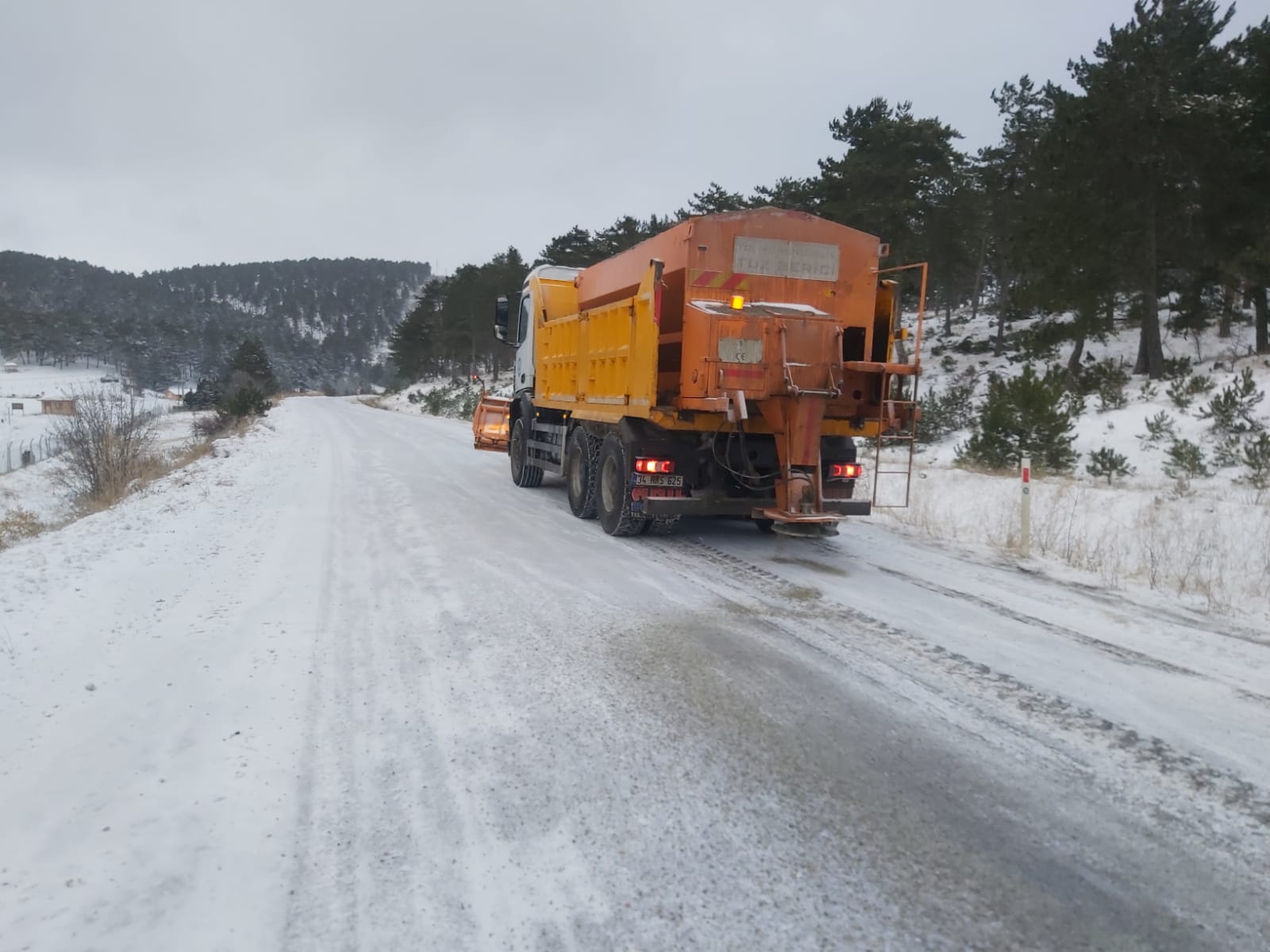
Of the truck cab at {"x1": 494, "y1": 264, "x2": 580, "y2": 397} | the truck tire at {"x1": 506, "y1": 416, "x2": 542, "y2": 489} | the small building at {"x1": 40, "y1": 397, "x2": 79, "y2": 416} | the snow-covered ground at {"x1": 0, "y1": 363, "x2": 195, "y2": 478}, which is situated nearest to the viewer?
the truck cab at {"x1": 494, "y1": 264, "x2": 580, "y2": 397}

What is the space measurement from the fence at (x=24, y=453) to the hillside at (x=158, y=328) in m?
66.1

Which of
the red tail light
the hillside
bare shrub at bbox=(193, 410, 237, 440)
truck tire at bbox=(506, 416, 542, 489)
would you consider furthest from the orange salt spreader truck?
the hillside

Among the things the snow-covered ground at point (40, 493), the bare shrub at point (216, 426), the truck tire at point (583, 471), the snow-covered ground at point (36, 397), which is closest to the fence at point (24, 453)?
the snow-covered ground at point (36, 397)

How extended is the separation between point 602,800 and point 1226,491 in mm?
10957

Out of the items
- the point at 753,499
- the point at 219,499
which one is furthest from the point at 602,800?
the point at 219,499

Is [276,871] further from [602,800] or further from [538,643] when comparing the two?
[538,643]

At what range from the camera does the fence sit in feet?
104

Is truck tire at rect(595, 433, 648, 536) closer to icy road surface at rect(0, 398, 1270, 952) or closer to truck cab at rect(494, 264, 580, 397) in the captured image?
icy road surface at rect(0, 398, 1270, 952)

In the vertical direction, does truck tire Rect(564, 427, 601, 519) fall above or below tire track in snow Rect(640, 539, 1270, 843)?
above

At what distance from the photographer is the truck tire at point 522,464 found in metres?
13.2

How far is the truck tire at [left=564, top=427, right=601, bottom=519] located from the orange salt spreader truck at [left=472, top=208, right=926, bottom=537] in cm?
26

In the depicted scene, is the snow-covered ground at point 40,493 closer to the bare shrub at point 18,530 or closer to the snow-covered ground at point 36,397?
the bare shrub at point 18,530

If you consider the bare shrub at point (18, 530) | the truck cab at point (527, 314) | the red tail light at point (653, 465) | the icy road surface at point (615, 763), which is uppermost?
the truck cab at point (527, 314)

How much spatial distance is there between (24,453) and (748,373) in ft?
121
